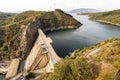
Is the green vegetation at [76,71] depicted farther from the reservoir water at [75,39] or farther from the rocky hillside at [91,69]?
the reservoir water at [75,39]

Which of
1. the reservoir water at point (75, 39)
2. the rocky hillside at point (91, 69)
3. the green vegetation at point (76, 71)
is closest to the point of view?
the rocky hillside at point (91, 69)

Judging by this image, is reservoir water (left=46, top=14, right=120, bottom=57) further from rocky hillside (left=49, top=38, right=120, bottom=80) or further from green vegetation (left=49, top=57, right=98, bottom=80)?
green vegetation (left=49, top=57, right=98, bottom=80)

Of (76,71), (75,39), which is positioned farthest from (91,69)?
(75,39)

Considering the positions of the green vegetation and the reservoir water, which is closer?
the green vegetation

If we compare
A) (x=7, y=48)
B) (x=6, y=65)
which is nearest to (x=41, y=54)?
(x=6, y=65)

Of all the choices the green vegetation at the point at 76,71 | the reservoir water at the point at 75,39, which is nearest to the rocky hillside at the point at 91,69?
the green vegetation at the point at 76,71

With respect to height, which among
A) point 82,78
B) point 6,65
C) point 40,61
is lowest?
point 6,65

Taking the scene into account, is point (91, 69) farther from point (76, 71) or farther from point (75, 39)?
point (75, 39)

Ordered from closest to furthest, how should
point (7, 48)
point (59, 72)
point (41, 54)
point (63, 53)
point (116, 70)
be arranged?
point (116, 70)
point (59, 72)
point (41, 54)
point (63, 53)
point (7, 48)

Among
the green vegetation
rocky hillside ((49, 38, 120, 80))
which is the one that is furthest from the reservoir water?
the green vegetation

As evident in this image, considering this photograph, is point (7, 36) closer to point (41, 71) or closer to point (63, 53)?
point (63, 53)

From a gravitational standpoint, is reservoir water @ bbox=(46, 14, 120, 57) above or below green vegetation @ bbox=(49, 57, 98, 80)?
below
